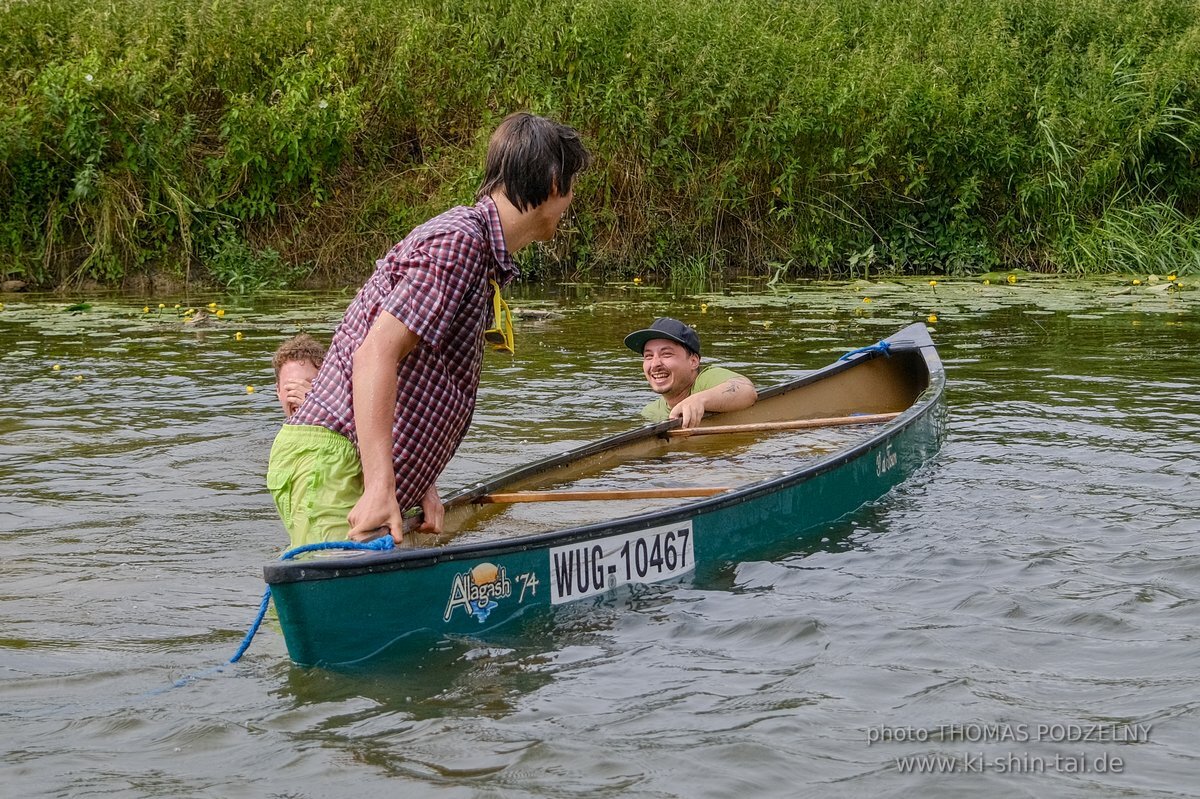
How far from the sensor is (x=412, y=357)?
3.74 meters

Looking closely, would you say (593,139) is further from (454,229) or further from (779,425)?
(454,229)

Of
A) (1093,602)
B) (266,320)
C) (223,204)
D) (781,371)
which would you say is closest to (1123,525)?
(1093,602)

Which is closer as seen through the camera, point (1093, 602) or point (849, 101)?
point (1093, 602)

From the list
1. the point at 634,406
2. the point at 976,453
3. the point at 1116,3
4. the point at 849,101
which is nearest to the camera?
the point at 976,453

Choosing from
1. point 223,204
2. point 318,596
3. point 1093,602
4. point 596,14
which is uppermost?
point 596,14

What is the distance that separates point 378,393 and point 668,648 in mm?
1421

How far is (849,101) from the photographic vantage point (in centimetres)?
1496

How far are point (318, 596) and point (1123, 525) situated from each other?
3.61 metres

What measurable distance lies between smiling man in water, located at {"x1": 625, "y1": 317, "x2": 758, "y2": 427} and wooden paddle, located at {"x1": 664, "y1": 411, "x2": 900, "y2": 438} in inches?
2.9

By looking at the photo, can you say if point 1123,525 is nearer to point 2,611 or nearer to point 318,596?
point 318,596

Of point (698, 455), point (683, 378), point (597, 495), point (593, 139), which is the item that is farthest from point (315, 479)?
point (593, 139)

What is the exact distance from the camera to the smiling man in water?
6.89 metres

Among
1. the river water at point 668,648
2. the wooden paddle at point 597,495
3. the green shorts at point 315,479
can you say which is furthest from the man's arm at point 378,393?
the wooden paddle at point 597,495

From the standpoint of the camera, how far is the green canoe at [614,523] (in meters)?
3.84
